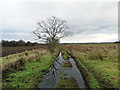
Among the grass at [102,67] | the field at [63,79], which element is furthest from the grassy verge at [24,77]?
Result: the grass at [102,67]

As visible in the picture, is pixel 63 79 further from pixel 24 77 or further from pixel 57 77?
pixel 24 77

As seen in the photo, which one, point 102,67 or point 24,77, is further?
point 102,67

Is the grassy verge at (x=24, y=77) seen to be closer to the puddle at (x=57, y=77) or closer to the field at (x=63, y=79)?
the field at (x=63, y=79)

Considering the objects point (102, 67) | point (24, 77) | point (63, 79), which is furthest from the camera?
point (102, 67)

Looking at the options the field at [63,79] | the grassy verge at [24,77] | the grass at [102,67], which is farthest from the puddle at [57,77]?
the grass at [102,67]

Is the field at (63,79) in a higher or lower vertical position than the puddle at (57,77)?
higher

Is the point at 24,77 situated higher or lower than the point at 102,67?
lower

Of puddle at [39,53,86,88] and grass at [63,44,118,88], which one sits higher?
grass at [63,44,118,88]

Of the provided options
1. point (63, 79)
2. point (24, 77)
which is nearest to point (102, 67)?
point (63, 79)

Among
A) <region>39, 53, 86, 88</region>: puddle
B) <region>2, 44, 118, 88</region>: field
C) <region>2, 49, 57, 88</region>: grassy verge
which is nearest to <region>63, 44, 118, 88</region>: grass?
<region>2, 44, 118, 88</region>: field

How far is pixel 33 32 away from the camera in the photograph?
78.6ft

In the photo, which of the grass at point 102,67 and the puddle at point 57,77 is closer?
the grass at point 102,67

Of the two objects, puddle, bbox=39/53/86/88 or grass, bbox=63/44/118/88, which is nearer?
grass, bbox=63/44/118/88

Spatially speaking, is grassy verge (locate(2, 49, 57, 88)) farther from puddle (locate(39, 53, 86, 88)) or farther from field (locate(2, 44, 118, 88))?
puddle (locate(39, 53, 86, 88))
